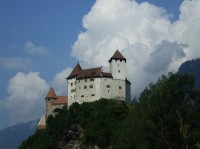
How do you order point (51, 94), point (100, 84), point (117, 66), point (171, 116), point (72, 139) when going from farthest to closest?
point (51, 94) < point (117, 66) < point (100, 84) < point (72, 139) < point (171, 116)

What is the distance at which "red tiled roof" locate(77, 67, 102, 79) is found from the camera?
377 ft

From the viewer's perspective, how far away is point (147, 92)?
61.5m

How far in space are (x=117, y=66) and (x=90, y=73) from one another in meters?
7.82

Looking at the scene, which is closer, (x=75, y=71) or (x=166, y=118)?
(x=166, y=118)

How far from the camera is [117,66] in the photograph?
384 feet

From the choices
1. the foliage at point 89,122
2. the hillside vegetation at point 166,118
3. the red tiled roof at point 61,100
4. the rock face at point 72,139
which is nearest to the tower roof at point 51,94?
the red tiled roof at point 61,100

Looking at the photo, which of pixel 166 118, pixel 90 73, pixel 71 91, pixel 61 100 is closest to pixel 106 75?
pixel 90 73

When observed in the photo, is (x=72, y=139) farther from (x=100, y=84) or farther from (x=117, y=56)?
(x=117, y=56)

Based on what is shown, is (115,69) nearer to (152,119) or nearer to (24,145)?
(24,145)

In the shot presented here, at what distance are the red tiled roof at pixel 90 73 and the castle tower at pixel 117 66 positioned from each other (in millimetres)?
3985

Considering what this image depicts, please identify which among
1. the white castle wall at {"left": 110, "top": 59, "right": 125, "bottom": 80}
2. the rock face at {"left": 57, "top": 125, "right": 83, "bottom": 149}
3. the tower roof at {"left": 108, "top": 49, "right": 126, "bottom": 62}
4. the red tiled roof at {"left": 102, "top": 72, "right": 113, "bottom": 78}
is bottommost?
the rock face at {"left": 57, "top": 125, "right": 83, "bottom": 149}

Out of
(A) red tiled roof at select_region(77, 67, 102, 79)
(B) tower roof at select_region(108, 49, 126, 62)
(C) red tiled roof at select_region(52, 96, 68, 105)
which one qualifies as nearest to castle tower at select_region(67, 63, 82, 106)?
(A) red tiled roof at select_region(77, 67, 102, 79)

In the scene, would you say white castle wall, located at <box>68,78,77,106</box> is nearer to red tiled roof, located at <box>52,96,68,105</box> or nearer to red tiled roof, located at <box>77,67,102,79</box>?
red tiled roof, located at <box>77,67,102,79</box>

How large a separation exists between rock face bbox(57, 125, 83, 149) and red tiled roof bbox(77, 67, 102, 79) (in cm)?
1441
